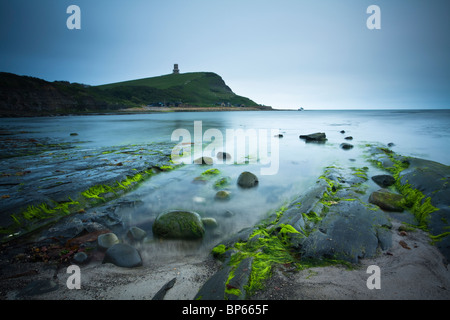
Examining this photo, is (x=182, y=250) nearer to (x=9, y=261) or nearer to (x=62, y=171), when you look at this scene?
(x=9, y=261)

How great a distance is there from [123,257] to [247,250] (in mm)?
2167

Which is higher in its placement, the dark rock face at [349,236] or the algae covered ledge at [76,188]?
the algae covered ledge at [76,188]

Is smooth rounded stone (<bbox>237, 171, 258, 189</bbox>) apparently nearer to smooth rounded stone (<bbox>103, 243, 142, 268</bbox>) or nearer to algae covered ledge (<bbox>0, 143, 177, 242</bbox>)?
algae covered ledge (<bbox>0, 143, 177, 242</bbox>)

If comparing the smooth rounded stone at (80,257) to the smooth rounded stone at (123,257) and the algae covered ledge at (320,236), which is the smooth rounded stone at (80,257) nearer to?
the smooth rounded stone at (123,257)

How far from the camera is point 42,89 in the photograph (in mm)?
52562

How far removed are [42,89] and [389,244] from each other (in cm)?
7578

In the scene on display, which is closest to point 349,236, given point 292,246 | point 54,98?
point 292,246

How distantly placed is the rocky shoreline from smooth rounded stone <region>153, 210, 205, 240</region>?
0.17 feet

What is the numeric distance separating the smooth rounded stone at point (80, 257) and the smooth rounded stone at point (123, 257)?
34 centimetres

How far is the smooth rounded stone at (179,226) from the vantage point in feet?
13.1

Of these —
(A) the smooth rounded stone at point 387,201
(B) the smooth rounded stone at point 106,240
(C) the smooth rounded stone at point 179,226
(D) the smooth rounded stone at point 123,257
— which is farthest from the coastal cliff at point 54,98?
(A) the smooth rounded stone at point 387,201

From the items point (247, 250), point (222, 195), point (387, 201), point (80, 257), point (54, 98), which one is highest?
point (54, 98)

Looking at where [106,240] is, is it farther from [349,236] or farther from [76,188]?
[349,236]

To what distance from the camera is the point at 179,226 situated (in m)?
4.05
